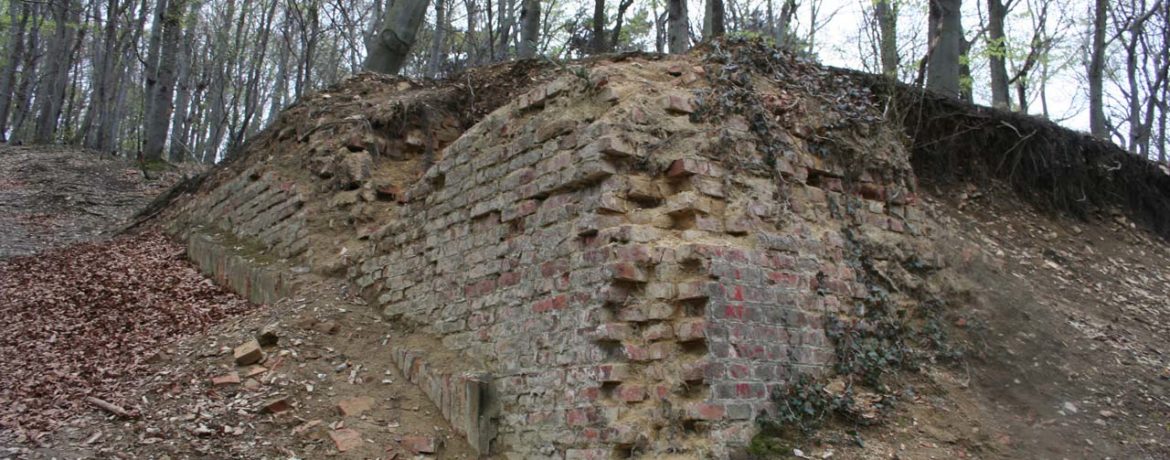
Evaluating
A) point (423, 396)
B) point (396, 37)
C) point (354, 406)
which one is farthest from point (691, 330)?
point (396, 37)

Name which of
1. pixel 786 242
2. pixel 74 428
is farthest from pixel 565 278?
pixel 74 428

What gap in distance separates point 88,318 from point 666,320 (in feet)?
19.3

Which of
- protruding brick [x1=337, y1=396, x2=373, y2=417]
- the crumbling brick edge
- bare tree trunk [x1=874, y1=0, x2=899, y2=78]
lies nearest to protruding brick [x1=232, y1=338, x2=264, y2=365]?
protruding brick [x1=337, y1=396, x2=373, y2=417]

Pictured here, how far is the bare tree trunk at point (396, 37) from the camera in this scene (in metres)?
11.5

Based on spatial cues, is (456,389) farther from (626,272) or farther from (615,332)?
(626,272)

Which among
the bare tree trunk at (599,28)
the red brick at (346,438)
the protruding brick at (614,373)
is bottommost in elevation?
the red brick at (346,438)

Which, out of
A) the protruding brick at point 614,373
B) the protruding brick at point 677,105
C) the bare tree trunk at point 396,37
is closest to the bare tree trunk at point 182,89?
the bare tree trunk at point 396,37

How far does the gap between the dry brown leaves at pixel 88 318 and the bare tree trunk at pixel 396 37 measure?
374 centimetres

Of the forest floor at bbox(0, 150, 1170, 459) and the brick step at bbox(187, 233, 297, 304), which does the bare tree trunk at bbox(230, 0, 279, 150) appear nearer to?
the brick step at bbox(187, 233, 297, 304)

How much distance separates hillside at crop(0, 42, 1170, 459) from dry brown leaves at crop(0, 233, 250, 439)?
0.60 ft

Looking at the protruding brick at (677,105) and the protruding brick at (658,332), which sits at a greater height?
the protruding brick at (677,105)

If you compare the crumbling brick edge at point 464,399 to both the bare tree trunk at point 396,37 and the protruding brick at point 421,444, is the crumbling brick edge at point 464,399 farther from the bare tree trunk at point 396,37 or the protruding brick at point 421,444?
the bare tree trunk at point 396,37

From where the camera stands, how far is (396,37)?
11.5 meters

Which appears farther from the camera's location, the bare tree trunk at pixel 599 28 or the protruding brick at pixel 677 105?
the bare tree trunk at pixel 599 28
